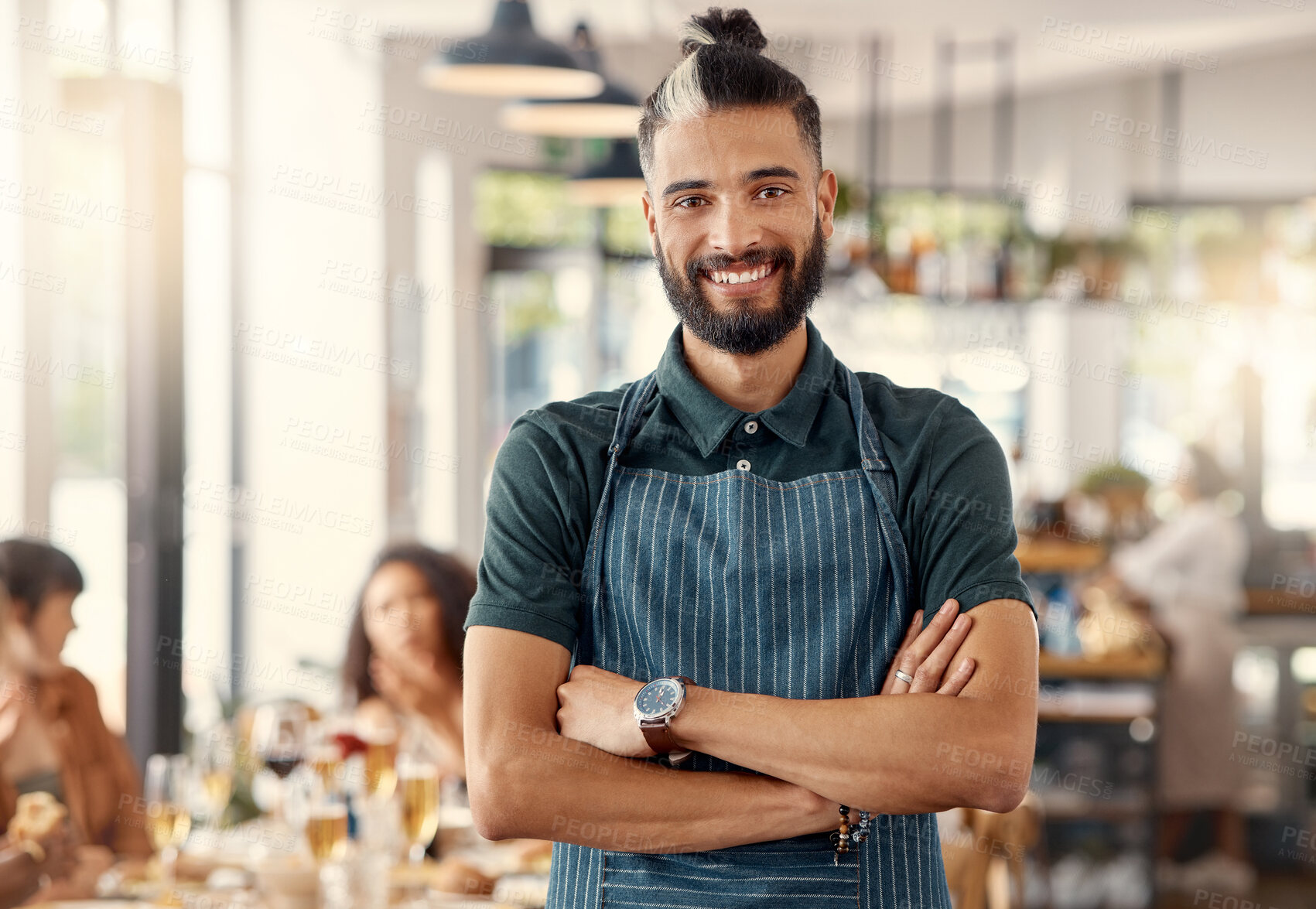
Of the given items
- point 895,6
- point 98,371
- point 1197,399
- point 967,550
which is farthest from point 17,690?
point 1197,399

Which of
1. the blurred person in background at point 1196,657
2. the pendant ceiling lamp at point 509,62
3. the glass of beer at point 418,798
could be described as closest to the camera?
the glass of beer at point 418,798

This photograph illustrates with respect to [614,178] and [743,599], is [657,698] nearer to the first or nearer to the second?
[743,599]

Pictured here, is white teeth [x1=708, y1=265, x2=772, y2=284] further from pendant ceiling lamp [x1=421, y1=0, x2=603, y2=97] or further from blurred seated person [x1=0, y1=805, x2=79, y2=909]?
pendant ceiling lamp [x1=421, y1=0, x2=603, y2=97]

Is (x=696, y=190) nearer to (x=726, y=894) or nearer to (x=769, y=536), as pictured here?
(x=769, y=536)

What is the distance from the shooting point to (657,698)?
1.42 metres

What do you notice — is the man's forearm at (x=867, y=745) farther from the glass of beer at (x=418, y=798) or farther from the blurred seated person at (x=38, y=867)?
the blurred seated person at (x=38, y=867)

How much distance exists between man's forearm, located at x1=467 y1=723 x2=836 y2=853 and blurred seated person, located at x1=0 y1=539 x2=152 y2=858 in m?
1.68

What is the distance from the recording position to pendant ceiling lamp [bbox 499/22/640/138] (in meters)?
3.76

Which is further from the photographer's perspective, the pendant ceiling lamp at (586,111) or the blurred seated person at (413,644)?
the pendant ceiling lamp at (586,111)

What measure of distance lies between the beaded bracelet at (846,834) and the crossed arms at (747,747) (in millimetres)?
21

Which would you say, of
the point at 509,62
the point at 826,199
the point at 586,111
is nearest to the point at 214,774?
the point at 509,62

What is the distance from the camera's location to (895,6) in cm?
554

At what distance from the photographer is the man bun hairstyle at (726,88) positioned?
4.87 ft

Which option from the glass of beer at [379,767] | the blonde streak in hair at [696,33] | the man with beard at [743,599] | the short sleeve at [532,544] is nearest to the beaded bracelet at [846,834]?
the man with beard at [743,599]
